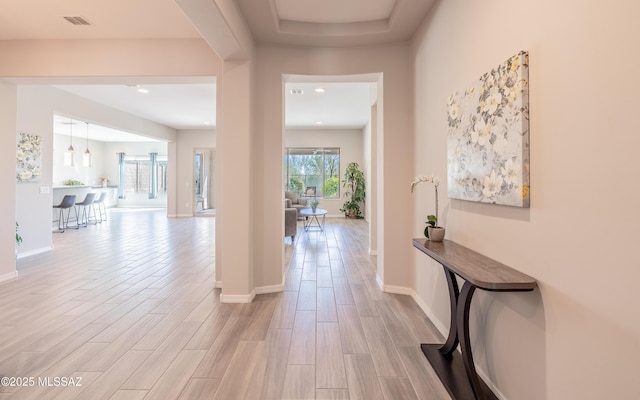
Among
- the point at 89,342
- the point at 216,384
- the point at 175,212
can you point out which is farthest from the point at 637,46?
the point at 175,212

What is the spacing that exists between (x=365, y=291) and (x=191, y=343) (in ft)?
6.15

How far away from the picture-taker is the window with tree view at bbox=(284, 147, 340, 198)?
9.87 m

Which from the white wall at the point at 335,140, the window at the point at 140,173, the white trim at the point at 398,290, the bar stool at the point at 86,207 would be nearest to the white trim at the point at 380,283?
the white trim at the point at 398,290

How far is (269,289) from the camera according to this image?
328 cm

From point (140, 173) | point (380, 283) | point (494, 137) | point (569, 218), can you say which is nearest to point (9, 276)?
point (380, 283)

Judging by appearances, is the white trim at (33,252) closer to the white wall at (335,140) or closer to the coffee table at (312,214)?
the coffee table at (312,214)

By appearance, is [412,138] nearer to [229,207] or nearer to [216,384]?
[229,207]

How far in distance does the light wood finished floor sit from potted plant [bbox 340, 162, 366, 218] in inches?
203

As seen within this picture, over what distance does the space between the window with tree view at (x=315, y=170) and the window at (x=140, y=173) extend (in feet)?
21.7

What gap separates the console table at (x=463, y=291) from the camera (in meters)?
1.33

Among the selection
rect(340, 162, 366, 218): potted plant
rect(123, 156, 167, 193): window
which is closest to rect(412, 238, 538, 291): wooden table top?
rect(340, 162, 366, 218): potted plant

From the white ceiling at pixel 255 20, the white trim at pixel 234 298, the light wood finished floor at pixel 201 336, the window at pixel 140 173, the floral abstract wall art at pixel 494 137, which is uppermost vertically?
the white ceiling at pixel 255 20

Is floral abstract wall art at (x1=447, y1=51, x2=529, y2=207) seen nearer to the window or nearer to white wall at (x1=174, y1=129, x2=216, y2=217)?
white wall at (x1=174, y1=129, x2=216, y2=217)

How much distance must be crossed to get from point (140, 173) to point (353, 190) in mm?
9720
